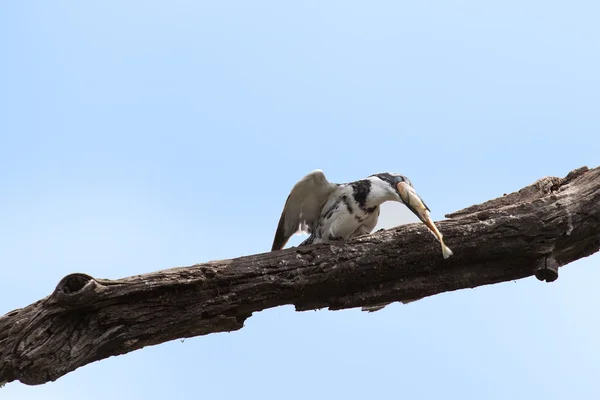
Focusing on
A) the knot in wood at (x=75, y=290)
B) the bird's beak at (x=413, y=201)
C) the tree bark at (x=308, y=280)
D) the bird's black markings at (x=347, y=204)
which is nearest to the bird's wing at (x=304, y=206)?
the bird's black markings at (x=347, y=204)

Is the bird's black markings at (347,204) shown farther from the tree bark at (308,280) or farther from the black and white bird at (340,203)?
the tree bark at (308,280)

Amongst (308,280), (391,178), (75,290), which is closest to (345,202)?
(391,178)

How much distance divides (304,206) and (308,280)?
1182 millimetres

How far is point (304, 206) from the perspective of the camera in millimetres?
7430

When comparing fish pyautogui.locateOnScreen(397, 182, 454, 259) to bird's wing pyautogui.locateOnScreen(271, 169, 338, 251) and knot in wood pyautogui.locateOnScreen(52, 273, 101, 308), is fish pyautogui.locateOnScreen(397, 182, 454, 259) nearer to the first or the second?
bird's wing pyautogui.locateOnScreen(271, 169, 338, 251)

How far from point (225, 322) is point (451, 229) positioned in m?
1.90

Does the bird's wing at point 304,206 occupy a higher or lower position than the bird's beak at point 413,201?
higher

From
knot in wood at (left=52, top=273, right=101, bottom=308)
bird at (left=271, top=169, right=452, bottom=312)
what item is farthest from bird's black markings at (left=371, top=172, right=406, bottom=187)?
knot in wood at (left=52, top=273, right=101, bottom=308)

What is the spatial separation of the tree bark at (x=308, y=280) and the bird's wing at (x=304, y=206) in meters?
0.73

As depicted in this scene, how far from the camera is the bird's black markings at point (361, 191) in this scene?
23.1 feet

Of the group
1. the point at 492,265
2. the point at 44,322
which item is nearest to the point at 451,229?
the point at 492,265

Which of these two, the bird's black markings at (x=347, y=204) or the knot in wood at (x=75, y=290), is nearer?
the knot in wood at (x=75, y=290)

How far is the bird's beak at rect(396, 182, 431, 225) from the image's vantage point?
6.68 m

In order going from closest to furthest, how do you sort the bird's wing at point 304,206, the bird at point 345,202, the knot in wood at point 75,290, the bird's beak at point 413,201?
the knot in wood at point 75,290, the bird's beak at point 413,201, the bird at point 345,202, the bird's wing at point 304,206
